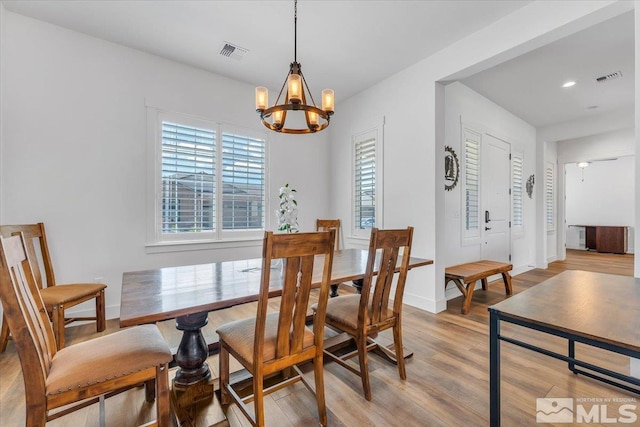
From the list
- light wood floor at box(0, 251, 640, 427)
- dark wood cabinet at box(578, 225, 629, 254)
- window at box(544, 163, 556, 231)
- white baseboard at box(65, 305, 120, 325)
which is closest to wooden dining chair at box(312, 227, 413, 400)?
light wood floor at box(0, 251, 640, 427)

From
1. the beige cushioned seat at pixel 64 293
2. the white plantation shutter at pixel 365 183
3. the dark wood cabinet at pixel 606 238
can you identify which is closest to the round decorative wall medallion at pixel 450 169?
the white plantation shutter at pixel 365 183

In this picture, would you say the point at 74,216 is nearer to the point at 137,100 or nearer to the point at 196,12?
the point at 137,100

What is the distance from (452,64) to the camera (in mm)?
3072

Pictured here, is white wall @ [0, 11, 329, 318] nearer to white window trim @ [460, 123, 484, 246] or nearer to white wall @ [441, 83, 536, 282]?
white wall @ [441, 83, 536, 282]

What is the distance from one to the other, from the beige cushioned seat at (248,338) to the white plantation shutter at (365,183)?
275 centimetres

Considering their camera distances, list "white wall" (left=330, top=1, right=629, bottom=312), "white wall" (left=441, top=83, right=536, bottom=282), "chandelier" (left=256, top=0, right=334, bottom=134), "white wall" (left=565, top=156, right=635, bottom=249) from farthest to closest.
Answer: "white wall" (left=565, top=156, right=635, bottom=249), "white wall" (left=441, top=83, right=536, bottom=282), "white wall" (left=330, top=1, right=629, bottom=312), "chandelier" (left=256, top=0, right=334, bottom=134)

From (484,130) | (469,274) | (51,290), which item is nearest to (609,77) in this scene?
(484,130)

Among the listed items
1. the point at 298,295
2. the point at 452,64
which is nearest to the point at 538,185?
the point at 452,64

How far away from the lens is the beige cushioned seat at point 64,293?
219 cm

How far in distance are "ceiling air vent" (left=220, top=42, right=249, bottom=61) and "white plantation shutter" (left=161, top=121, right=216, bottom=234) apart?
94 centimetres

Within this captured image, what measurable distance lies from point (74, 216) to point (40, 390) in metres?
2.38

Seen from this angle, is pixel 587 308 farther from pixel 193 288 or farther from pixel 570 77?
pixel 570 77

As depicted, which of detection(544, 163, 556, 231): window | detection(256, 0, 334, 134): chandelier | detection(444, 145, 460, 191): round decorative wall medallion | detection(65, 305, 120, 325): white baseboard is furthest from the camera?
detection(544, 163, 556, 231): window

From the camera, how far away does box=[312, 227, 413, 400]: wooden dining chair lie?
174 cm
